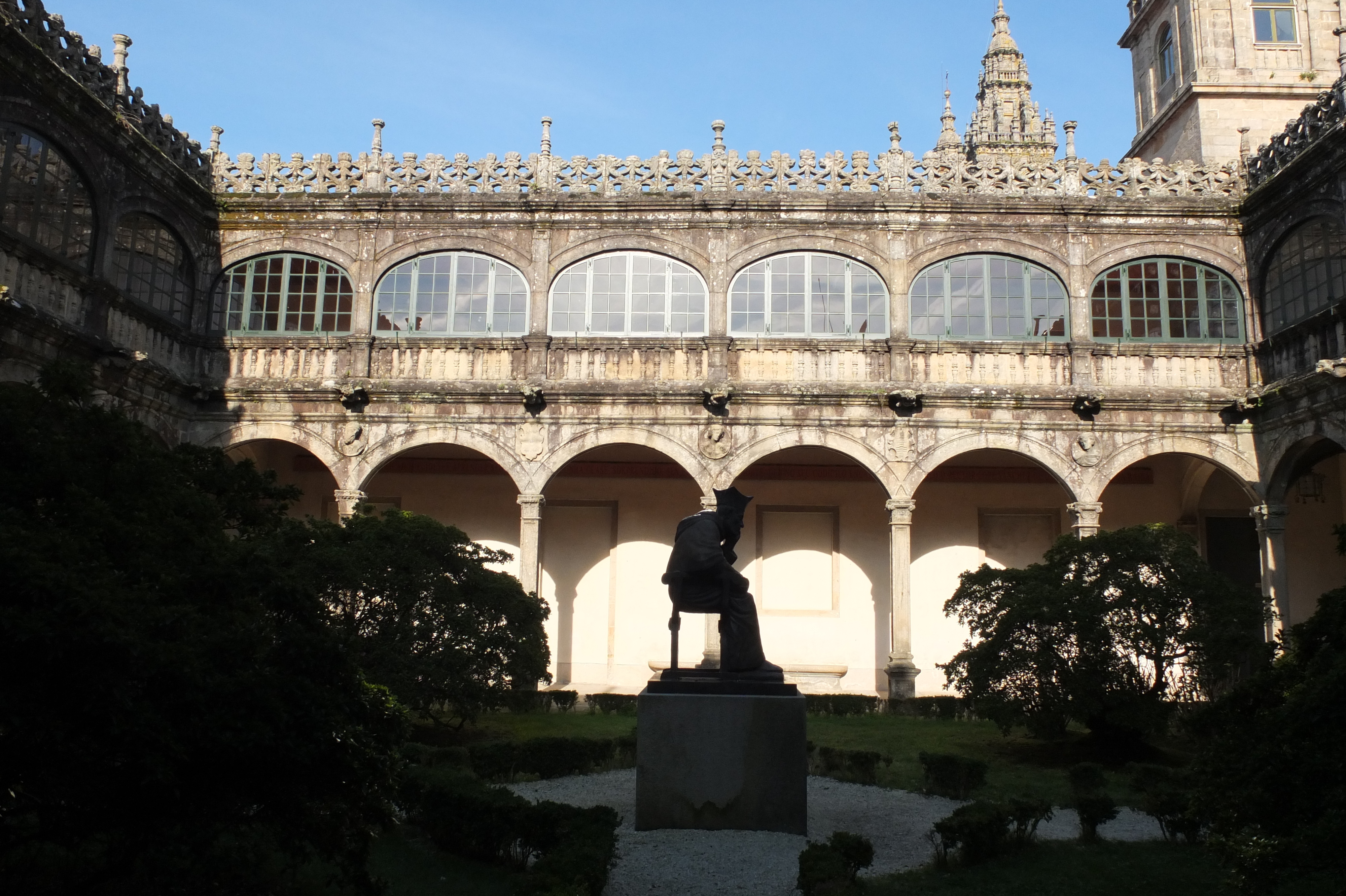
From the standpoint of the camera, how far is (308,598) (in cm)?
552

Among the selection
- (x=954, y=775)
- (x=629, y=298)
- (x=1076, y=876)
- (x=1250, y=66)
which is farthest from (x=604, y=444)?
(x=1250, y=66)

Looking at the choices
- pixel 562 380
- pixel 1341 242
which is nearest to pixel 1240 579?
pixel 1341 242

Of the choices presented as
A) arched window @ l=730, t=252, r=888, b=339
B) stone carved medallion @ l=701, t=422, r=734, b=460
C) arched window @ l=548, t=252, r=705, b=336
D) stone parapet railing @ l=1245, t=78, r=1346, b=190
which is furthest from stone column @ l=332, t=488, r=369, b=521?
stone parapet railing @ l=1245, t=78, r=1346, b=190

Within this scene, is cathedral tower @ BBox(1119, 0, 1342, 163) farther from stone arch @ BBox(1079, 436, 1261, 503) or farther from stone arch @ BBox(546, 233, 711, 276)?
stone arch @ BBox(546, 233, 711, 276)

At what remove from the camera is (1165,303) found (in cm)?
1816

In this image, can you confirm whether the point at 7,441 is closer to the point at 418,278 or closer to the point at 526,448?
the point at 526,448

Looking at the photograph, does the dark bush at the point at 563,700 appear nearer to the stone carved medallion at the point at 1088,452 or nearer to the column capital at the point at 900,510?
the column capital at the point at 900,510

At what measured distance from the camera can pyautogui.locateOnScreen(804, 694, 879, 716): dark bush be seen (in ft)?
52.7

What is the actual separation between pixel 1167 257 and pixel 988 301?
10.3 feet

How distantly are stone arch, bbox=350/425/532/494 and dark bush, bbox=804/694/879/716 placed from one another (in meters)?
5.76

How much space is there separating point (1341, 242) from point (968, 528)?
767 centimetres

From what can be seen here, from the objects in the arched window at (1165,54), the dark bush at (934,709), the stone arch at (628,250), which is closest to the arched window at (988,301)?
the stone arch at (628,250)

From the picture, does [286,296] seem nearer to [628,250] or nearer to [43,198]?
[43,198]

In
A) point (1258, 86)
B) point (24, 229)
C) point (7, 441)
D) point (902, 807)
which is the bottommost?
point (902, 807)
